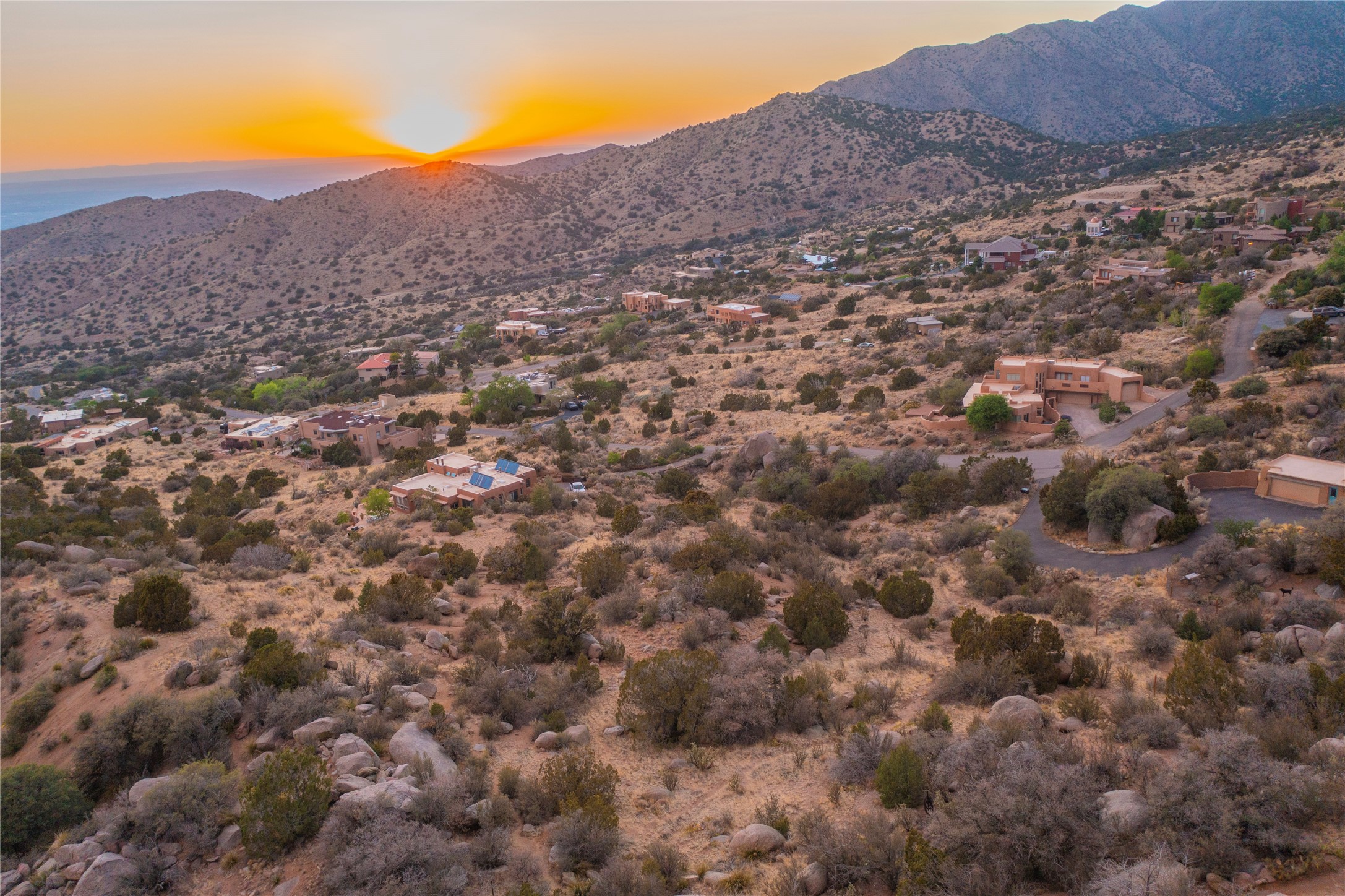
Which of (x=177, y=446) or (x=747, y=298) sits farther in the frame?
(x=747, y=298)

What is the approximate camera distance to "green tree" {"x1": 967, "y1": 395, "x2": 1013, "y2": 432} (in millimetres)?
31828

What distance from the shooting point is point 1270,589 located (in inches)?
642

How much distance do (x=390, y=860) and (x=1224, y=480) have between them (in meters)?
23.6

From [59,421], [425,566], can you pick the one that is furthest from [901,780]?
[59,421]

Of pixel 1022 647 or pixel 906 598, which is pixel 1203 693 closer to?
pixel 1022 647

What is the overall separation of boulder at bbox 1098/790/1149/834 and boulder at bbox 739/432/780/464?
25081 millimetres

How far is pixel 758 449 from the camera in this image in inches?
1323

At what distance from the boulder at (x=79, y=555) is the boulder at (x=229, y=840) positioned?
1274 centimetres

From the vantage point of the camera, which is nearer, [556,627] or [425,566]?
[556,627]

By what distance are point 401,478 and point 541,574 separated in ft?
54.2

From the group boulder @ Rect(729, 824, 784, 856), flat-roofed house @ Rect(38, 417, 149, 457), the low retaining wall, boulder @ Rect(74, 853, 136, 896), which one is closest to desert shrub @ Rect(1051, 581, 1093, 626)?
the low retaining wall

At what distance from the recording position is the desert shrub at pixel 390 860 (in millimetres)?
8047

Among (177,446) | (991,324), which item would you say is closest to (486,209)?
(177,446)

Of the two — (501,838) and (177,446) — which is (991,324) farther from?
(177,446)
